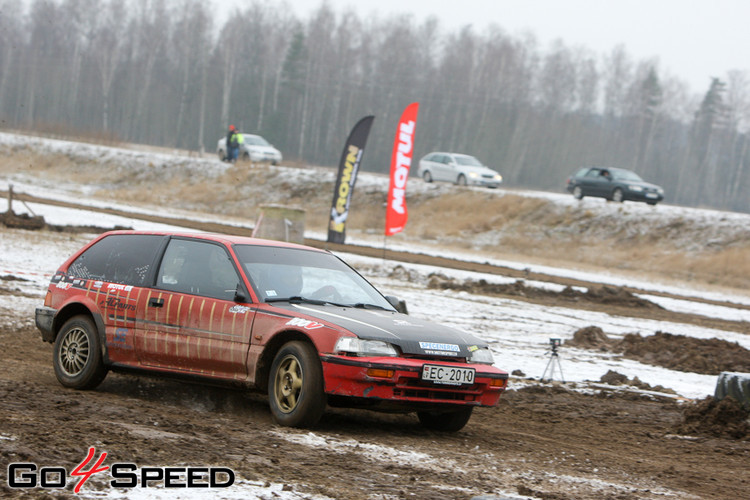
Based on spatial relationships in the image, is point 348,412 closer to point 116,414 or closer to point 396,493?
point 116,414

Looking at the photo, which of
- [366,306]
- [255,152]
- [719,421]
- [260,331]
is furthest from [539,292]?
[255,152]

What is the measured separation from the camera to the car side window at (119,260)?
7766mm

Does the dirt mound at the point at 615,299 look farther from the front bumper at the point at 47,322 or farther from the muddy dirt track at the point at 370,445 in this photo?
the front bumper at the point at 47,322

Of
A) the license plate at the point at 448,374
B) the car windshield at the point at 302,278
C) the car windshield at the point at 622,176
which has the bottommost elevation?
the license plate at the point at 448,374

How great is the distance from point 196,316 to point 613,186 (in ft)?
116

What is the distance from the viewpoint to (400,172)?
25062 millimetres

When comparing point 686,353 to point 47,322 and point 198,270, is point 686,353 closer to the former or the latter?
point 198,270

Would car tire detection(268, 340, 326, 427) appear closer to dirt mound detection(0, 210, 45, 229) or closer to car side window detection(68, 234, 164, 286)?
car side window detection(68, 234, 164, 286)

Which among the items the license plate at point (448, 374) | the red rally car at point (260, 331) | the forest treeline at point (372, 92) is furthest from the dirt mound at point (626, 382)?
the forest treeline at point (372, 92)

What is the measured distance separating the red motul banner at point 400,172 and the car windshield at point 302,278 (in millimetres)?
16748

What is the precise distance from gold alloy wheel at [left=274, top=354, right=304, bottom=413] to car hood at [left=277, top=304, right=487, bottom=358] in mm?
374

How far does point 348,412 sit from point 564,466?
2259mm

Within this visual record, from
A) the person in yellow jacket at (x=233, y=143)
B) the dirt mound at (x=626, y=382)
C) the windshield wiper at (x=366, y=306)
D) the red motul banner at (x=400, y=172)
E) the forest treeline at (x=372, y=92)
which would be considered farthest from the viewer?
the forest treeline at (x=372, y=92)

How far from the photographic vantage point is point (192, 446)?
17.8ft
